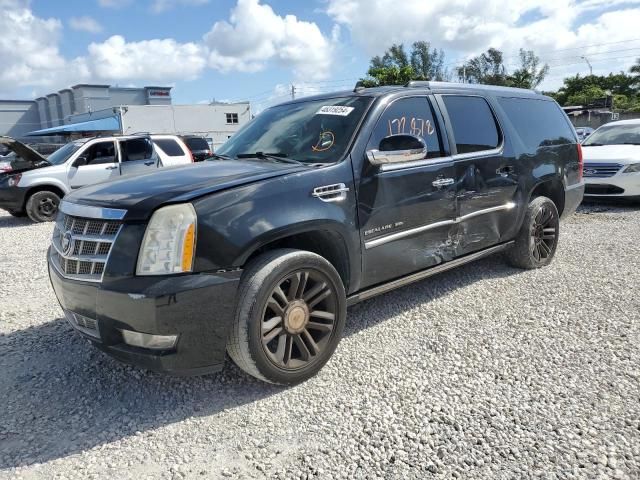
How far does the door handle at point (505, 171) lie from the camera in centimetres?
452

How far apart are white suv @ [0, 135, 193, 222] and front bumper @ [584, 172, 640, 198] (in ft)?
25.6

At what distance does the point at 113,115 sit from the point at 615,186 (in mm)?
36487

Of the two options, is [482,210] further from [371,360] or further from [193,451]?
[193,451]

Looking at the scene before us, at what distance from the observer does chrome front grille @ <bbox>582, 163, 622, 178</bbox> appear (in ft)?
28.8

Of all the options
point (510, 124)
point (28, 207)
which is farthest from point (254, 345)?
point (28, 207)

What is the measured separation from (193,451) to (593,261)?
4851mm

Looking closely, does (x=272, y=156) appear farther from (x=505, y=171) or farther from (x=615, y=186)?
(x=615, y=186)

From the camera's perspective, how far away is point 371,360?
3.38 metres

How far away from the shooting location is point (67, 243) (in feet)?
9.62

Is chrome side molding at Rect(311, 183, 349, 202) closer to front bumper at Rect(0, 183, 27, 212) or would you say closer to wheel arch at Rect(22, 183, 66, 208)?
wheel arch at Rect(22, 183, 66, 208)

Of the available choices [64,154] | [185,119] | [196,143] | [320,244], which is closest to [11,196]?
[64,154]

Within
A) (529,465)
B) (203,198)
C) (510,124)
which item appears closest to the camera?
(529,465)

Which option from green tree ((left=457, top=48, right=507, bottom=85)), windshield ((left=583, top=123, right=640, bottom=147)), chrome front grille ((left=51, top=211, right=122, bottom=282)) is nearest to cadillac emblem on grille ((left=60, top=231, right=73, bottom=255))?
chrome front grille ((left=51, top=211, right=122, bottom=282))

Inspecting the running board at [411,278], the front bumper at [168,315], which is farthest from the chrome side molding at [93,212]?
the running board at [411,278]
